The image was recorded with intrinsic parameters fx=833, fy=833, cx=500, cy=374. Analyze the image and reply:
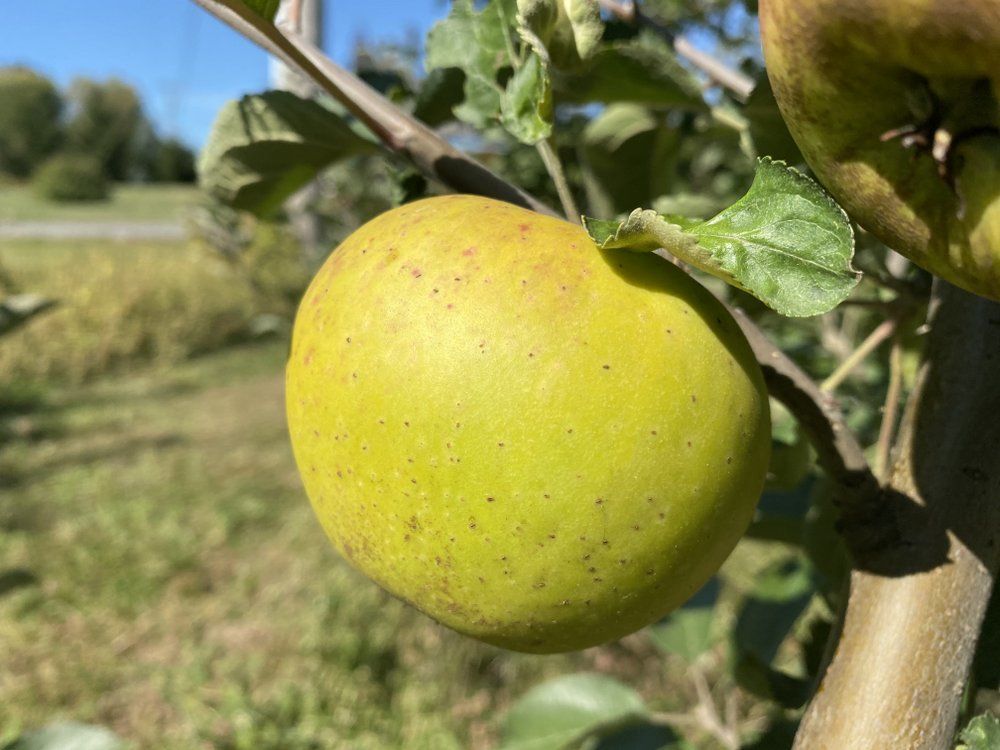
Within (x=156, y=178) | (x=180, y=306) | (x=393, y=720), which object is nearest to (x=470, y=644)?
(x=393, y=720)

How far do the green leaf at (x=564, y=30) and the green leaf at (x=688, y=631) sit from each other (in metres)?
0.86

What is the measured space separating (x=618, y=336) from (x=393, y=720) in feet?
5.98

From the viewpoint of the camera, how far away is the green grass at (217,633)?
6.45 ft

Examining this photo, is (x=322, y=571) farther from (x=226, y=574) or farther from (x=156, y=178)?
(x=156, y=178)

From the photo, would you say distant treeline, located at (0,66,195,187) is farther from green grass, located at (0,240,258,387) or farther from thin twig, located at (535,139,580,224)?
thin twig, located at (535,139,580,224)

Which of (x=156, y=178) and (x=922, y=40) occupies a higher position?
(x=922, y=40)

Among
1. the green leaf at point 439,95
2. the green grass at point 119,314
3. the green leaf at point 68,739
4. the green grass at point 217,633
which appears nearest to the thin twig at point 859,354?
the green leaf at point 439,95

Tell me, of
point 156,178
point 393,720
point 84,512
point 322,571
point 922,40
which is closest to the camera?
point 922,40

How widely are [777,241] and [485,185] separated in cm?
19

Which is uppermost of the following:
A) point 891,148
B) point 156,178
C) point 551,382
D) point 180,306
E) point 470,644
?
point 891,148

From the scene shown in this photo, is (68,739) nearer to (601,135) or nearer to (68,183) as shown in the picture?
(601,135)

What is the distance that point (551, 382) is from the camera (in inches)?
14.1

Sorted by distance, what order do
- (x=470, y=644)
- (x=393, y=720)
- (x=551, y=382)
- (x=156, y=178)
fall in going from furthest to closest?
(x=156, y=178), (x=470, y=644), (x=393, y=720), (x=551, y=382)

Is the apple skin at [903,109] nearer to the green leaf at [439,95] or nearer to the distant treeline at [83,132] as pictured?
the green leaf at [439,95]
